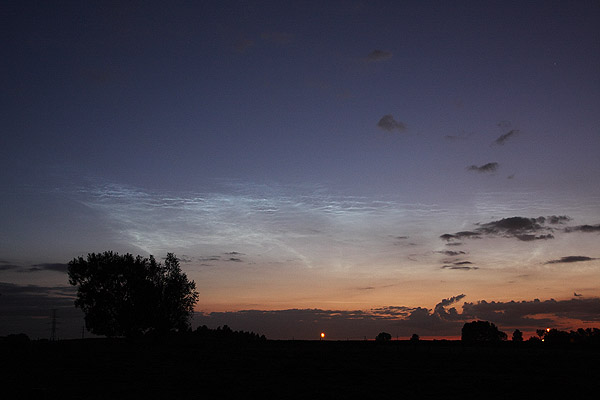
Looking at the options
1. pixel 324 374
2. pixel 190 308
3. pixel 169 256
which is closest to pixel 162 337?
pixel 190 308

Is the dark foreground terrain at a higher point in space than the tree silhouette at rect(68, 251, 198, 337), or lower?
lower

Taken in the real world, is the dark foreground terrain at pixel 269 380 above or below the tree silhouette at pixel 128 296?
below

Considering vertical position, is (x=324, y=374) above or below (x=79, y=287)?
below

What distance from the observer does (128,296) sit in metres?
68.8

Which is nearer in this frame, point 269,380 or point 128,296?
point 269,380

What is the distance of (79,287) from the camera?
69.1 meters

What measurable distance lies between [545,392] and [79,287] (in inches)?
2390

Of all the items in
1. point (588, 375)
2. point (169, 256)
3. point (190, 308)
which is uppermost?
point (169, 256)

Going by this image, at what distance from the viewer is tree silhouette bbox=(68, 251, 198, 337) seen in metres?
67.8

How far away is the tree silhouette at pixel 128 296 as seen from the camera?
67812 mm

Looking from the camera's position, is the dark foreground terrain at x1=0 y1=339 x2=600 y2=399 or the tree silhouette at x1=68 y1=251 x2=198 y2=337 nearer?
the dark foreground terrain at x1=0 y1=339 x2=600 y2=399

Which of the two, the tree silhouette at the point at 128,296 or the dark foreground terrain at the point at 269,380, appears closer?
the dark foreground terrain at the point at 269,380

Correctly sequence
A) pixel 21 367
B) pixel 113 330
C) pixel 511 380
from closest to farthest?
pixel 511 380, pixel 21 367, pixel 113 330

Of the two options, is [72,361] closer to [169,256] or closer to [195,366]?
[195,366]
